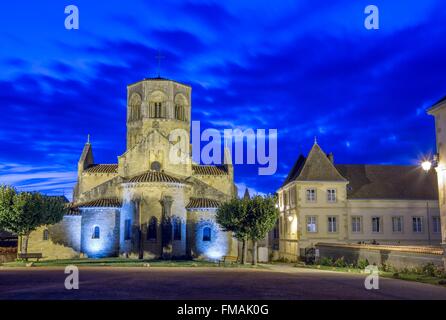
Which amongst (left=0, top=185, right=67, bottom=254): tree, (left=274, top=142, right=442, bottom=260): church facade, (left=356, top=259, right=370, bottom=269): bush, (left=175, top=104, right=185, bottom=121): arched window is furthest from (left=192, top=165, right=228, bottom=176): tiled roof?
(left=356, top=259, right=370, bottom=269): bush

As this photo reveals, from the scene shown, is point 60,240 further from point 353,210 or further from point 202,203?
point 353,210

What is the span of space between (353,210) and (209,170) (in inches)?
722

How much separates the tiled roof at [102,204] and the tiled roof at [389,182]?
23.6 meters

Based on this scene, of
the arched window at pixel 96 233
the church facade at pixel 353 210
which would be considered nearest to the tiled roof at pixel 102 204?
the arched window at pixel 96 233

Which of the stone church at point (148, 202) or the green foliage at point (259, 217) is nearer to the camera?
the green foliage at point (259, 217)

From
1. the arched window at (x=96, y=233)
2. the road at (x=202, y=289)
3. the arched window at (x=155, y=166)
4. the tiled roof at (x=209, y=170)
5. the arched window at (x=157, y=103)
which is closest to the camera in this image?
the road at (x=202, y=289)

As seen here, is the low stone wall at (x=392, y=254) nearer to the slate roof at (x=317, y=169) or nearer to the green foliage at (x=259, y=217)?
the green foliage at (x=259, y=217)

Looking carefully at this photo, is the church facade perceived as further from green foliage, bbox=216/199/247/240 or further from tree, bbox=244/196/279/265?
green foliage, bbox=216/199/247/240

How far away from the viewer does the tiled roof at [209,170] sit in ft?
193

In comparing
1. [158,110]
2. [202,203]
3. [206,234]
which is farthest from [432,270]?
[158,110]

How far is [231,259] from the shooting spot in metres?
43.0

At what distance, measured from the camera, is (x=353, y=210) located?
49.3 meters
